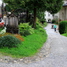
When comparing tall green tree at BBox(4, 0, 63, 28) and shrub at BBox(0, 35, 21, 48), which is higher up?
tall green tree at BBox(4, 0, 63, 28)

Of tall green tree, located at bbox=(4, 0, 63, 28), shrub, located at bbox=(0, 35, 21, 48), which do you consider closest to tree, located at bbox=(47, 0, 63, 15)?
tall green tree, located at bbox=(4, 0, 63, 28)

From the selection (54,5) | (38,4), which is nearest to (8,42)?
(38,4)

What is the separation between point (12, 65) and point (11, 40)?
2528 mm

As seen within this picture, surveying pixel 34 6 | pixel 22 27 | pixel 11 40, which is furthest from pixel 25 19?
pixel 11 40

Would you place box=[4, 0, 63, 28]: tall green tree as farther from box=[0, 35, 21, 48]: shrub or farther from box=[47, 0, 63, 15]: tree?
box=[0, 35, 21, 48]: shrub

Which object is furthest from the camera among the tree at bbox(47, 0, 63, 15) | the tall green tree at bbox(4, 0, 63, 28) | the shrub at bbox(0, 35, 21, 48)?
the tree at bbox(47, 0, 63, 15)

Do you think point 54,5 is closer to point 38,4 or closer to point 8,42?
point 38,4

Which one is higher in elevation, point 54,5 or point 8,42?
point 54,5

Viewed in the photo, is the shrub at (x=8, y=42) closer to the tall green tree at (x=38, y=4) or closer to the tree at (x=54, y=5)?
the tall green tree at (x=38, y=4)

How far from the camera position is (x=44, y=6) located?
19375 mm

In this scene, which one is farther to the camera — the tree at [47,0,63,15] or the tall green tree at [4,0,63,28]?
the tree at [47,0,63,15]

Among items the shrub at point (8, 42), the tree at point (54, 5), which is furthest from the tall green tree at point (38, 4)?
the shrub at point (8, 42)

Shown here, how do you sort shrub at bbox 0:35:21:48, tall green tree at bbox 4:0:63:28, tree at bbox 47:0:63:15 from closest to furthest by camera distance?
shrub at bbox 0:35:21:48 < tall green tree at bbox 4:0:63:28 < tree at bbox 47:0:63:15

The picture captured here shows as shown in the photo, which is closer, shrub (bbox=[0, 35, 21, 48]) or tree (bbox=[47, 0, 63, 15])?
shrub (bbox=[0, 35, 21, 48])
